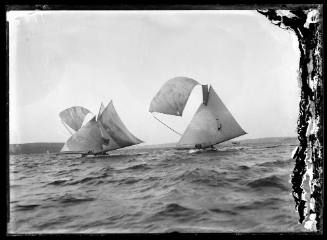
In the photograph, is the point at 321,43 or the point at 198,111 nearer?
the point at 321,43

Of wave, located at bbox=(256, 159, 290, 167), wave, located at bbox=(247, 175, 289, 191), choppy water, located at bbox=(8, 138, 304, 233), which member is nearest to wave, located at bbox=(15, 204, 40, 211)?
choppy water, located at bbox=(8, 138, 304, 233)

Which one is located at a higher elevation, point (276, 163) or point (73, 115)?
point (73, 115)

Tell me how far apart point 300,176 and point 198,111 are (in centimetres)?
111

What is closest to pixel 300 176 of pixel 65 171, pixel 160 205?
pixel 160 205

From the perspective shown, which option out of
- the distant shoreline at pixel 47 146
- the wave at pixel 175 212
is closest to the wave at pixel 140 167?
the distant shoreline at pixel 47 146

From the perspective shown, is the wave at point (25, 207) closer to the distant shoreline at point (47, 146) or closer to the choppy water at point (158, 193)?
the choppy water at point (158, 193)

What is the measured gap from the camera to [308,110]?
2.86 m

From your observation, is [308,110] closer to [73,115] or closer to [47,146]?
[73,115]

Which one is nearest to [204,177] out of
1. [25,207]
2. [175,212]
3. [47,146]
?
[175,212]

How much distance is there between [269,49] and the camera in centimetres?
297

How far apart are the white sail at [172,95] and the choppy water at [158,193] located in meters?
0.41

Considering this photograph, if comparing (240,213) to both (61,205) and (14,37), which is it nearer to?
(61,205)

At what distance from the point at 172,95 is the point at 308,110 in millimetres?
1241

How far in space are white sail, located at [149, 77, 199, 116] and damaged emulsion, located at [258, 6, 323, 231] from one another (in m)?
0.94
